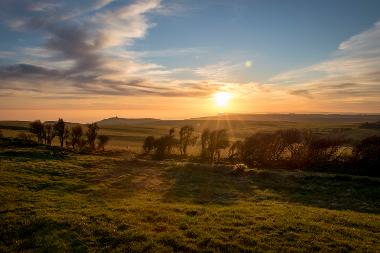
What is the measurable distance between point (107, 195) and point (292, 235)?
17.6m

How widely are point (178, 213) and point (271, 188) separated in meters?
18.6

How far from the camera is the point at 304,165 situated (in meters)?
63.5

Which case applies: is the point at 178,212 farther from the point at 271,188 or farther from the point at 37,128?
the point at 37,128

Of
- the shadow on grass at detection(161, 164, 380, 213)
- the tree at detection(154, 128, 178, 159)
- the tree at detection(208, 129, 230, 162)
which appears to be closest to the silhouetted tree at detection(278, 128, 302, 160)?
the tree at detection(208, 129, 230, 162)

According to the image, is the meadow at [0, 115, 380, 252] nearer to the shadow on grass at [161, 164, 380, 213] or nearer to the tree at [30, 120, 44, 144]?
the shadow on grass at [161, 164, 380, 213]

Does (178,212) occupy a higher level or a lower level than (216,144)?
lower

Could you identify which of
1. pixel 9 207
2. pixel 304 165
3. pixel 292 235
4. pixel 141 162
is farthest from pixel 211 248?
pixel 304 165

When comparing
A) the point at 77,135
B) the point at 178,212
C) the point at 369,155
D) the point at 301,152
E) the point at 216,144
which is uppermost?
the point at 77,135

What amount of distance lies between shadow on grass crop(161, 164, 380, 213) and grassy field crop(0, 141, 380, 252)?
0.12 meters

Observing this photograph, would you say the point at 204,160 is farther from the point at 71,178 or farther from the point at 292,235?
the point at 292,235

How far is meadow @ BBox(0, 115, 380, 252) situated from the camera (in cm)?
1811

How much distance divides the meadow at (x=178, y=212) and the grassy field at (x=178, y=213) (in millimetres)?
61

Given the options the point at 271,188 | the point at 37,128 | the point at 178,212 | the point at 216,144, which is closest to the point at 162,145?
the point at 216,144

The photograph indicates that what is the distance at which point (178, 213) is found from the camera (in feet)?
79.0
